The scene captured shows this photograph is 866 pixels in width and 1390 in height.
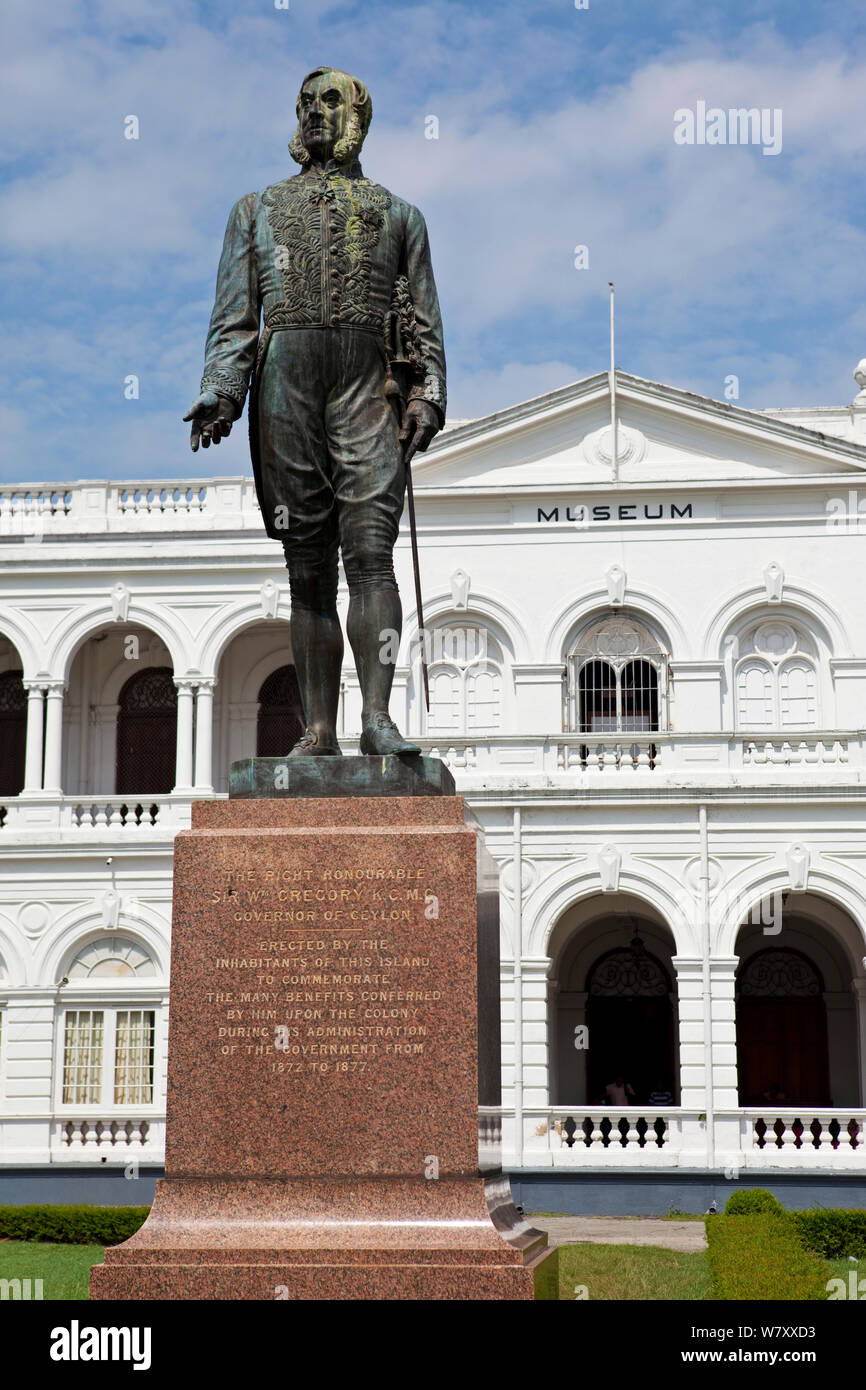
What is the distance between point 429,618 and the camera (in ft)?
85.8

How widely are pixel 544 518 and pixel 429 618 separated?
2.23 m

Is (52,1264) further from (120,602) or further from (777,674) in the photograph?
(777,674)

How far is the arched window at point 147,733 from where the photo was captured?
2808cm

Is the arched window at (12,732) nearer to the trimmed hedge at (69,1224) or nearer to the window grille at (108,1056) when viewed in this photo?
the window grille at (108,1056)

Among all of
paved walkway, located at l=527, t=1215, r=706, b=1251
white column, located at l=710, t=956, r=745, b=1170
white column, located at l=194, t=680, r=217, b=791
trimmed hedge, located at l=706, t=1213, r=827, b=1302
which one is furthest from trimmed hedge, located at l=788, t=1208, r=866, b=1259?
white column, located at l=194, t=680, r=217, b=791

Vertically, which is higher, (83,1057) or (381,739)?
(83,1057)

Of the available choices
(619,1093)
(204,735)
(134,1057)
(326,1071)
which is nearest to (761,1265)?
(326,1071)

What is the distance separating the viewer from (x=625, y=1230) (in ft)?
64.2

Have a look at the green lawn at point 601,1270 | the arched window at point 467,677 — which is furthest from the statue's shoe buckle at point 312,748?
the arched window at point 467,677

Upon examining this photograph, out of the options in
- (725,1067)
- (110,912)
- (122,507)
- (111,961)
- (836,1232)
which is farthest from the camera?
(122,507)

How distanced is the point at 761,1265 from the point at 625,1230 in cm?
1029

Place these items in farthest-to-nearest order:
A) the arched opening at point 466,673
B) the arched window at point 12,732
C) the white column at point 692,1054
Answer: the arched window at point 12,732, the arched opening at point 466,673, the white column at point 692,1054

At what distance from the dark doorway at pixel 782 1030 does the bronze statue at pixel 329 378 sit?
20960mm
